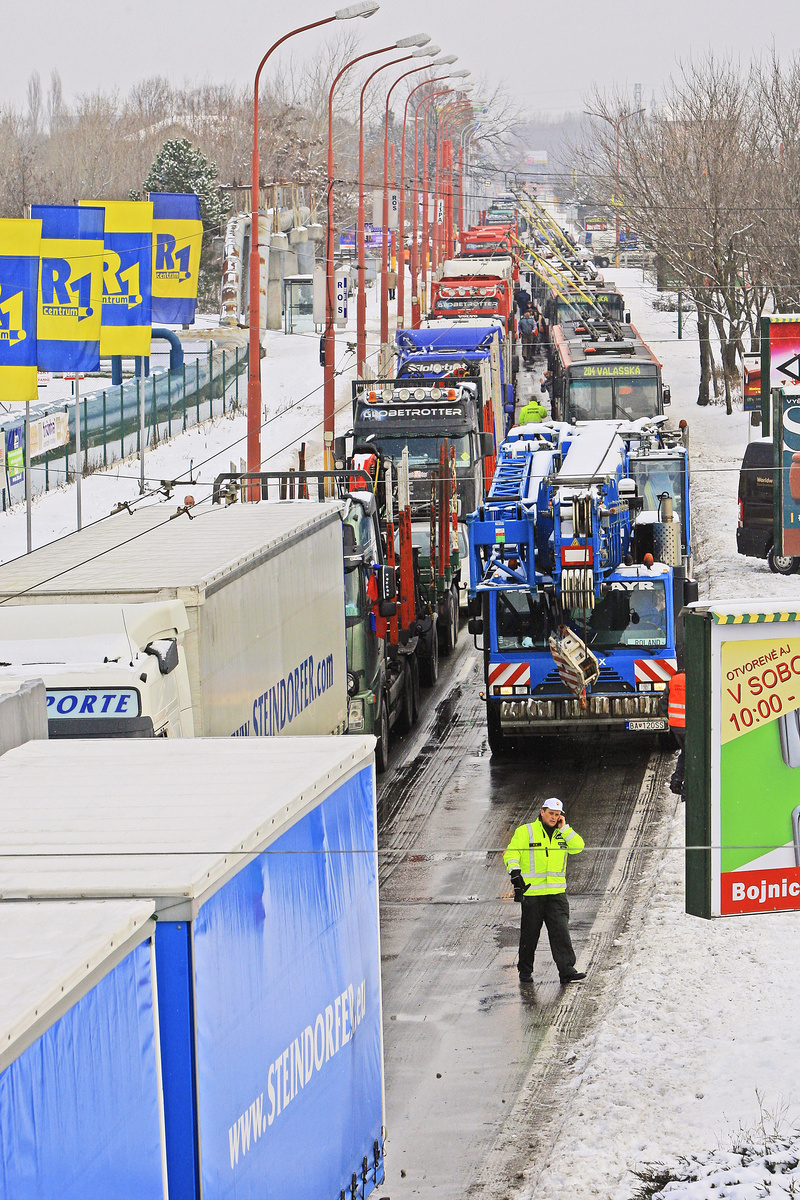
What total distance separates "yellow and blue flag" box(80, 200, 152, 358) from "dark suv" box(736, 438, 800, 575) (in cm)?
1000

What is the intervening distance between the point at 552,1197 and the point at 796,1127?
141 cm

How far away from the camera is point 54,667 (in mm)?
10305

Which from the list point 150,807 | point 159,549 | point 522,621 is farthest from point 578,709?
point 150,807

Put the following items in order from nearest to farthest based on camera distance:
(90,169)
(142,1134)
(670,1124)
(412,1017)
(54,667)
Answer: (142,1134) → (670,1124) → (54,667) → (412,1017) → (90,169)

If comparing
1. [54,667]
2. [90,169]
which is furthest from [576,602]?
[90,169]

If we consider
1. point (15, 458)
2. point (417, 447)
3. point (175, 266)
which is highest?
point (175, 266)

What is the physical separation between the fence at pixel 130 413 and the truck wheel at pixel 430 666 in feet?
40.8

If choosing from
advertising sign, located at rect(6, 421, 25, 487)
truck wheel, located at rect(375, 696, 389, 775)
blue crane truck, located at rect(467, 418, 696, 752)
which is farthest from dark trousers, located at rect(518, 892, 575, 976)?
advertising sign, located at rect(6, 421, 25, 487)

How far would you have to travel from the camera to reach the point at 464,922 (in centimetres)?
1367

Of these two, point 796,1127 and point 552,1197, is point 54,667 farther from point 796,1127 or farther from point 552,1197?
point 796,1127

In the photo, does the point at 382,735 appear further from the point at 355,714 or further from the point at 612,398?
the point at 612,398

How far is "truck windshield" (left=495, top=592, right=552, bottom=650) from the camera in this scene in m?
18.4

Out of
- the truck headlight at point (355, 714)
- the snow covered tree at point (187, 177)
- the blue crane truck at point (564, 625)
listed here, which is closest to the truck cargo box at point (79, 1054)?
the truck headlight at point (355, 714)

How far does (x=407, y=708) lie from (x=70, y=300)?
9307 mm
